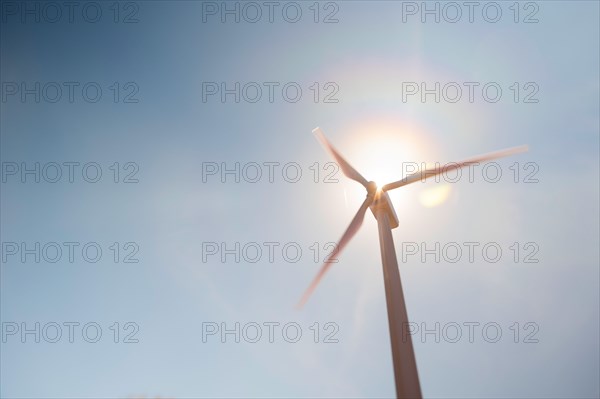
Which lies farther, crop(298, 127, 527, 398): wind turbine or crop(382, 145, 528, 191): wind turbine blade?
crop(382, 145, 528, 191): wind turbine blade

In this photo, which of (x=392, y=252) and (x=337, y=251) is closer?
(x=392, y=252)

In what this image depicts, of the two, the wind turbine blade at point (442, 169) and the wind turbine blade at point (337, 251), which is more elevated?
the wind turbine blade at point (442, 169)

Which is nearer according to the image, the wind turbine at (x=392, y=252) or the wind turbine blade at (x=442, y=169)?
the wind turbine at (x=392, y=252)

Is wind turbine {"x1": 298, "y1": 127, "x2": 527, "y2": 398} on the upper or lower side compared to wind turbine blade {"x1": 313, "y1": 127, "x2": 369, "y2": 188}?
lower

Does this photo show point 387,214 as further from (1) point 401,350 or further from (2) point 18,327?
(2) point 18,327

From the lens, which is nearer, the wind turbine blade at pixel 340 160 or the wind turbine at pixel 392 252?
the wind turbine at pixel 392 252

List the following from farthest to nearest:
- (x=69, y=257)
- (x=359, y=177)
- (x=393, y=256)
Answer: (x=359, y=177) < (x=69, y=257) < (x=393, y=256)

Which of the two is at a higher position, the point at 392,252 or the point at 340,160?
the point at 340,160

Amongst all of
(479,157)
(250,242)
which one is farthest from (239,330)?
(479,157)
